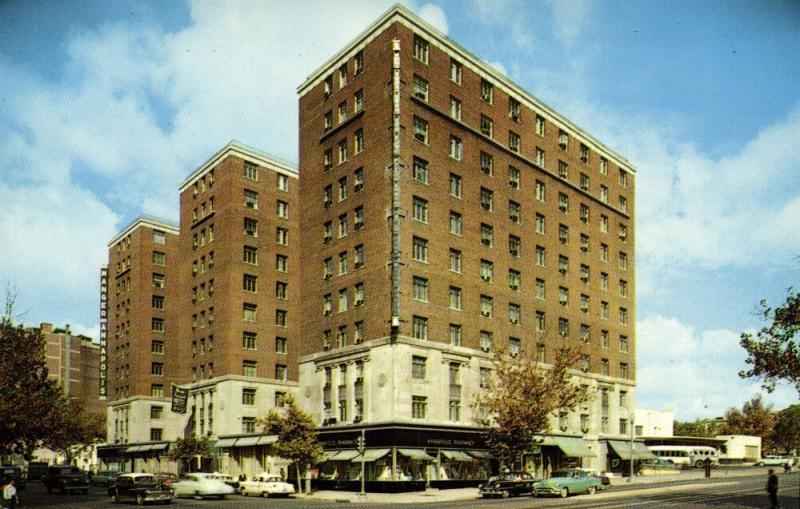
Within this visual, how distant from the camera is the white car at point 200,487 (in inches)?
1917

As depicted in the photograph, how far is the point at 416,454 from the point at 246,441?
23799mm

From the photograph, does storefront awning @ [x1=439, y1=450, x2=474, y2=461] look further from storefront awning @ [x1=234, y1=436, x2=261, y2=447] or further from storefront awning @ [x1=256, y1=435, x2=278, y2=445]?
storefront awning @ [x1=234, y1=436, x2=261, y2=447]

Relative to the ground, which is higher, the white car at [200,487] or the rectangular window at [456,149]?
the rectangular window at [456,149]

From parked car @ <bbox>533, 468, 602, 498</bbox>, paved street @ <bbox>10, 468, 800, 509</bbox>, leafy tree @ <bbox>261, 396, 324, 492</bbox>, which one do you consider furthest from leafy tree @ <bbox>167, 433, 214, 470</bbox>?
parked car @ <bbox>533, 468, 602, 498</bbox>

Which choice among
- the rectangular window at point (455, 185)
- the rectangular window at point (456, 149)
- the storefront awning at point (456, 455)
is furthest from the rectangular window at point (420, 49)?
the storefront awning at point (456, 455)

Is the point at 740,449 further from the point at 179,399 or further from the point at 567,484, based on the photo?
the point at 179,399

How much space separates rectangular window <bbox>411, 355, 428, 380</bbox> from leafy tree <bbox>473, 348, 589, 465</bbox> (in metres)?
5.40

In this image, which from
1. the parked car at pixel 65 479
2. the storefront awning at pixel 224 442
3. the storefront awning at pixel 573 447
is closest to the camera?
the parked car at pixel 65 479

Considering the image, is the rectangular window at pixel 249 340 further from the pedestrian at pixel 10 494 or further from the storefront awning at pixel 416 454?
the pedestrian at pixel 10 494

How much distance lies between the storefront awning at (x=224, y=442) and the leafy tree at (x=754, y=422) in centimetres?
10004

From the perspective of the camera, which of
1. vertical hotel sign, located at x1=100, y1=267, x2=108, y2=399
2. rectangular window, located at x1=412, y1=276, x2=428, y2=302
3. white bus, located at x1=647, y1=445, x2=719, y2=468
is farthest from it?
vertical hotel sign, located at x1=100, y1=267, x2=108, y2=399

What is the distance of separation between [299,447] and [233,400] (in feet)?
82.4

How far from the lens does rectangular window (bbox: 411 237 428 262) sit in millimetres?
58394

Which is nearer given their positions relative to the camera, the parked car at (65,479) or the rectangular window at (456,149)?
the parked car at (65,479)
